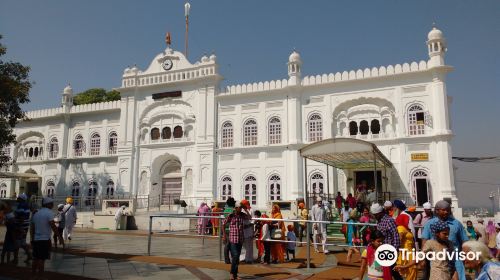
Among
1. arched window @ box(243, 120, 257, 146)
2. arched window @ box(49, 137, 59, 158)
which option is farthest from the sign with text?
arched window @ box(49, 137, 59, 158)

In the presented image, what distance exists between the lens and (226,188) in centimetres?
2442

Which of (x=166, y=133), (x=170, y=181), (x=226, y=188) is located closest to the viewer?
(x=226, y=188)

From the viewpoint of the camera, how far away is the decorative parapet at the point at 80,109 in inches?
1144

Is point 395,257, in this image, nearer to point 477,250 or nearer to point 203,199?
point 477,250

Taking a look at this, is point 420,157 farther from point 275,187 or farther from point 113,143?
point 113,143

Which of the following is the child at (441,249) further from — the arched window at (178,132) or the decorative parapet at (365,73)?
the arched window at (178,132)

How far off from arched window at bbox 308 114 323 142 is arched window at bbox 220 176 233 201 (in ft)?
19.1

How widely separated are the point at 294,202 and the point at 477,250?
15183mm

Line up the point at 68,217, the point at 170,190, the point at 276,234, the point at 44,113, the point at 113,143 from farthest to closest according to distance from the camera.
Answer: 1. the point at 44,113
2. the point at 113,143
3. the point at 170,190
4. the point at 68,217
5. the point at 276,234

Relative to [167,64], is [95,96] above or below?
above

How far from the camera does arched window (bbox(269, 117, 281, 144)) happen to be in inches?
936

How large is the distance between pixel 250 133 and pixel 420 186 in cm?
1034

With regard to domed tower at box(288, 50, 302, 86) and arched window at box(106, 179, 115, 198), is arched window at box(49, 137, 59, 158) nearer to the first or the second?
arched window at box(106, 179, 115, 198)

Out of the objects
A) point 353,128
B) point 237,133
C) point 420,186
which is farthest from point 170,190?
point 420,186
